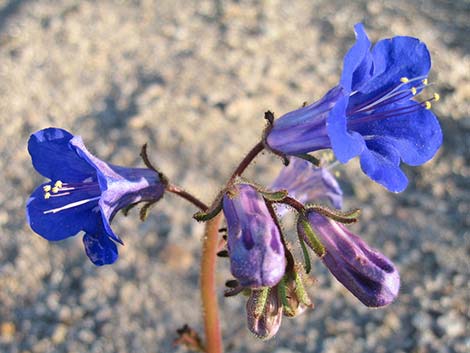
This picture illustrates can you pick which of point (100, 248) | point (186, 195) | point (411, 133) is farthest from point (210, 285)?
point (411, 133)

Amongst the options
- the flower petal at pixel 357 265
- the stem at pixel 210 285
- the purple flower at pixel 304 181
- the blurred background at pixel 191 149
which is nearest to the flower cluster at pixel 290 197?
the flower petal at pixel 357 265

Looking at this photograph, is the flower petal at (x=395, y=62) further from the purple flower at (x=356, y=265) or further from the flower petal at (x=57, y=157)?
the flower petal at (x=57, y=157)

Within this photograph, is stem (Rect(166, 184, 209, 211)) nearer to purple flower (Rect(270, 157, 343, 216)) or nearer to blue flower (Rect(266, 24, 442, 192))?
blue flower (Rect(266, 24, 442, 192))

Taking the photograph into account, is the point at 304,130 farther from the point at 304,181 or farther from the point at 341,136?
the point at 304,181

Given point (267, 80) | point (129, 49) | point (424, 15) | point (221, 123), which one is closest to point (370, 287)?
point (221, 123)

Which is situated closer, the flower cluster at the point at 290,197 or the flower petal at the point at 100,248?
the flower cluster at the point at 290,197
